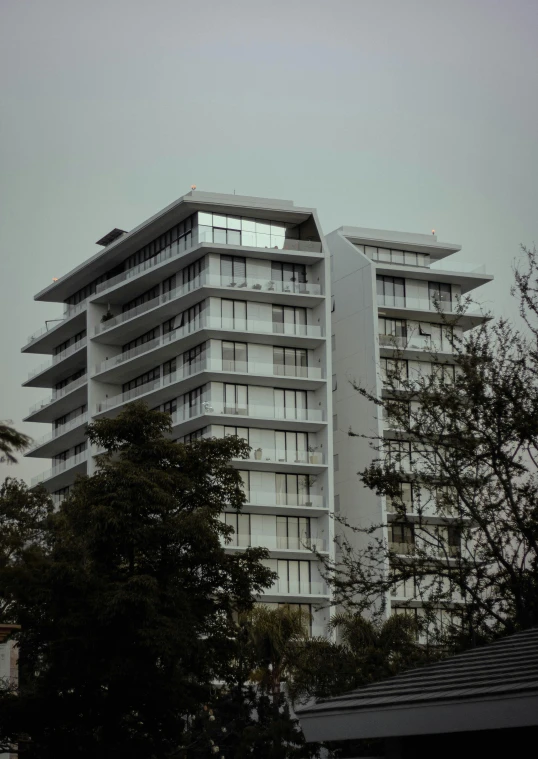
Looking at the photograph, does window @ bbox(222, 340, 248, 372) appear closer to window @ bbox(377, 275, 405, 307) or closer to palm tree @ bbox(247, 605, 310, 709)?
window @ bbox(377, 275, 405, 307)

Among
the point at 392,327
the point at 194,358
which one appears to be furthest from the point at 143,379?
the point at 392,327

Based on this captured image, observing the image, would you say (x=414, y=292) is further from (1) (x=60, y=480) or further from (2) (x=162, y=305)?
(1) (x=60, y=480)

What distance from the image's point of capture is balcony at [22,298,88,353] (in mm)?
89562

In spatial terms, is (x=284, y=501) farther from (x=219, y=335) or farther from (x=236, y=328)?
(x=236, y=328)

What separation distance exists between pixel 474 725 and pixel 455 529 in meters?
12.5

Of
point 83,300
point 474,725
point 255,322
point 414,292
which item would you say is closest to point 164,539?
point 474,725

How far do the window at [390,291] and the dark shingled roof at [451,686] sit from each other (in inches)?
2767

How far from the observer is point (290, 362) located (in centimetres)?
7956

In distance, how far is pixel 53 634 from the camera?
2998 cm

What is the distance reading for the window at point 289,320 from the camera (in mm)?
79312

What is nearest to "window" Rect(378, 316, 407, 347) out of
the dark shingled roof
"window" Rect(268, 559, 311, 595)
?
"window" Rect(268, 559, 311, 595)

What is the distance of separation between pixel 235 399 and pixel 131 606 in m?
48.2

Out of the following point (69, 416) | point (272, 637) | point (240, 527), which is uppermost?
point (69, 416)

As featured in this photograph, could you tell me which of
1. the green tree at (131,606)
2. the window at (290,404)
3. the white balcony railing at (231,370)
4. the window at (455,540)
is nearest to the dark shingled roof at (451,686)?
the window at (455,540)
